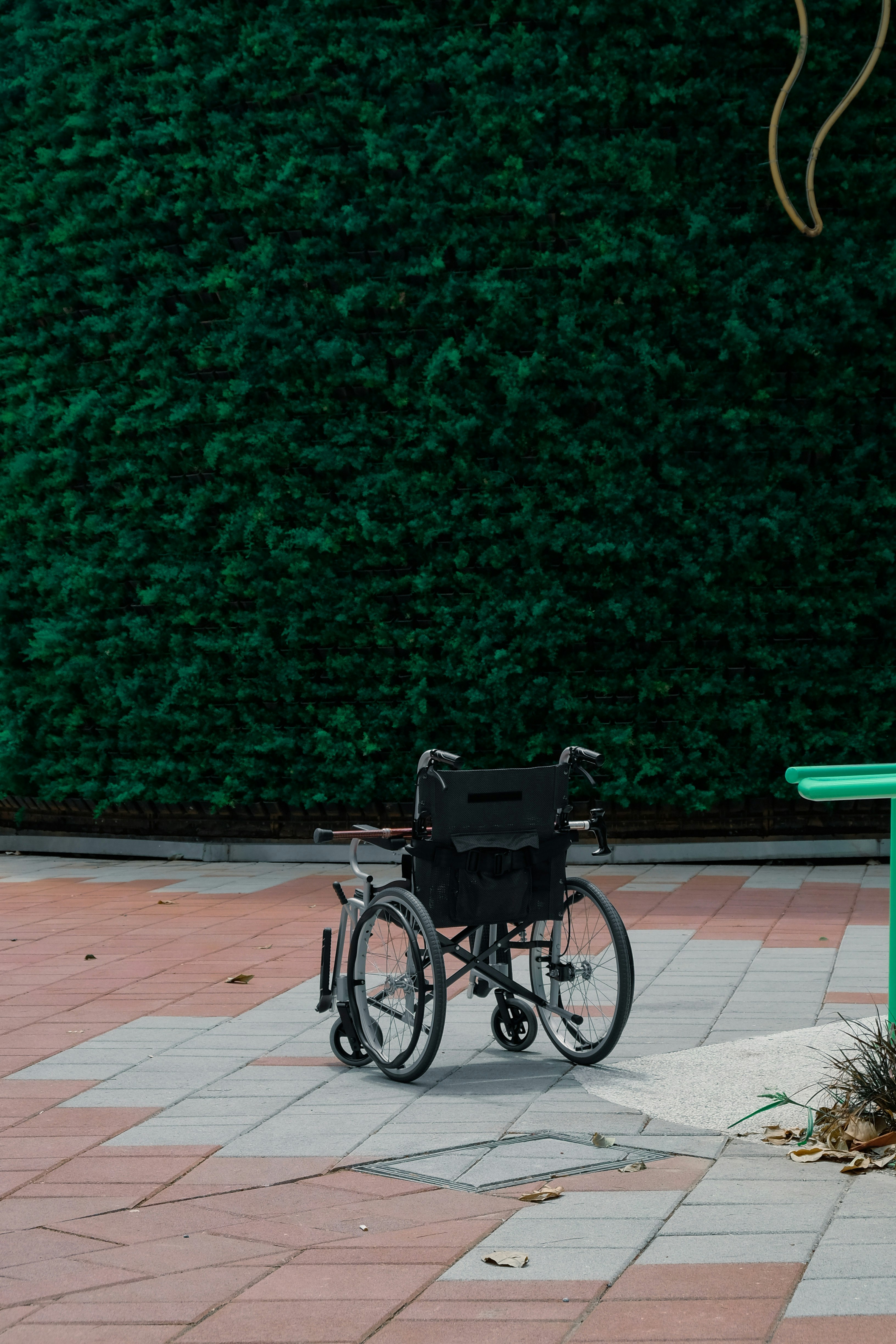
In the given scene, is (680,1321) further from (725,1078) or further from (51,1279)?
(725,1078)

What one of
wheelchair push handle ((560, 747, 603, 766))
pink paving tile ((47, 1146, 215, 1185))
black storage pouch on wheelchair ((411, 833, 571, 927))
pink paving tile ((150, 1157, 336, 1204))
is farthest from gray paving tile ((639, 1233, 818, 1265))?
wheelchair push handle ((560, 747, 603, 766))

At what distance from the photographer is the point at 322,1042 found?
6.32m

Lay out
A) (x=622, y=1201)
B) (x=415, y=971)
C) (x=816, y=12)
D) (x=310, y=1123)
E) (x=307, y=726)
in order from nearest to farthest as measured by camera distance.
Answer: (x=622, y=1201)
(x=310, y=1123)
(x=415, y=971)
(x=816, y=12)
(x=307, y=726)

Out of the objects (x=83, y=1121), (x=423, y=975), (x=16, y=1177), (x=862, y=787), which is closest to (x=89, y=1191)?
(x=16, y=1177)

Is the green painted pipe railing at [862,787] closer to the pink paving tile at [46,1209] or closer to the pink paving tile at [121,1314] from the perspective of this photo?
the pink paving tile at [121,1314]

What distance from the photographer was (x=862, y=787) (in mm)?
4473

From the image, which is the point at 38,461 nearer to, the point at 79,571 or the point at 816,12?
the point at 79,571

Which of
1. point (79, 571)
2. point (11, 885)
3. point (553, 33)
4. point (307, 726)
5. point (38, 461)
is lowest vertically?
point (11, 885)

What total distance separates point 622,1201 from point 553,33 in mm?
8464

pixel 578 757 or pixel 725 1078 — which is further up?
pixel 578 757

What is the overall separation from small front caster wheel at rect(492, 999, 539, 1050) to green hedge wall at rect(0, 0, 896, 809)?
4.94 m

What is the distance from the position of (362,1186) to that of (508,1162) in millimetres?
415

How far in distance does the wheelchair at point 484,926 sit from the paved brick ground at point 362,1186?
14 cm

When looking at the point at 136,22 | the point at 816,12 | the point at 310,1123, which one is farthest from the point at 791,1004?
the point at 136,22
